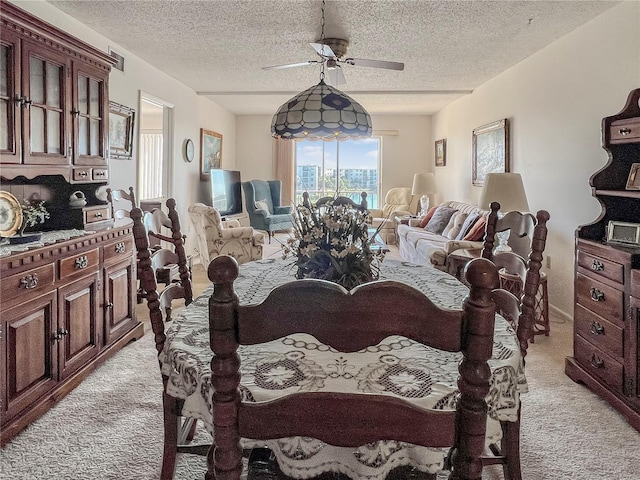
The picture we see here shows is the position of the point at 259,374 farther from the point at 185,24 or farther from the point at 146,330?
the point at 185,24

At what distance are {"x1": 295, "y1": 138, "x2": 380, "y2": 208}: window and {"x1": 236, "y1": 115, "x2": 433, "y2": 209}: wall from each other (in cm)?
31

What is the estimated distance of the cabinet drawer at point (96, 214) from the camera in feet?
10.00

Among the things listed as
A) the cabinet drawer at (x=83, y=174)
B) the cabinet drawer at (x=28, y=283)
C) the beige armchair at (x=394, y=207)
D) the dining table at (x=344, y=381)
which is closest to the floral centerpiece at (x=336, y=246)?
the dining table at (x=344, y=381)

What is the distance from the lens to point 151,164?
7.95 metres

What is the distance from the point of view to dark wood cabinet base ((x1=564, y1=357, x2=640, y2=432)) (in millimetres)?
2191

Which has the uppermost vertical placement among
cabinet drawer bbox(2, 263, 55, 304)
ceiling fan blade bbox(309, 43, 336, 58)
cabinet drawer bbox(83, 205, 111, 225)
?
ceiling fan blade bbox(309, 43, 336, 58)

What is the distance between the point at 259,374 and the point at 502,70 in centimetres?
523

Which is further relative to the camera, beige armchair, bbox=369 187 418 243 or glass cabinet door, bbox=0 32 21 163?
beige armchair, bbox=369 187 418 243

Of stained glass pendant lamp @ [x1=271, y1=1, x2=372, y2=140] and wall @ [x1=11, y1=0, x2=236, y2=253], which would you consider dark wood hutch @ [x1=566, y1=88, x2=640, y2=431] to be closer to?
stained glass pendant lamp @ [x1=271, y1=1, x2=372, y2=140]

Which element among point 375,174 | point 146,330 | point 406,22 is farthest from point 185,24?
point 375,174

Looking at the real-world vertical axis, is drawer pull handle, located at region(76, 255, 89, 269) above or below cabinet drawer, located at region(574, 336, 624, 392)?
above

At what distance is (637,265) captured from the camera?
2.24m

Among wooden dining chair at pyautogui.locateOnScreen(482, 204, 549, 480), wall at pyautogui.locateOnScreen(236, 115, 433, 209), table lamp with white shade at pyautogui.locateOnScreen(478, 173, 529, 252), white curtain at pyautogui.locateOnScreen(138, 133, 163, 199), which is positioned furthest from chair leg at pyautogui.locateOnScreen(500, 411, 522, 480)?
wall at pyautogui.locateOnScreen(236, 115, 433, 209)

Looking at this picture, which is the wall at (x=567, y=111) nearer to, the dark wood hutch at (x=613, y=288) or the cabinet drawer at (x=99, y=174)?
the dark wood hutch at (x=613, y=288)
